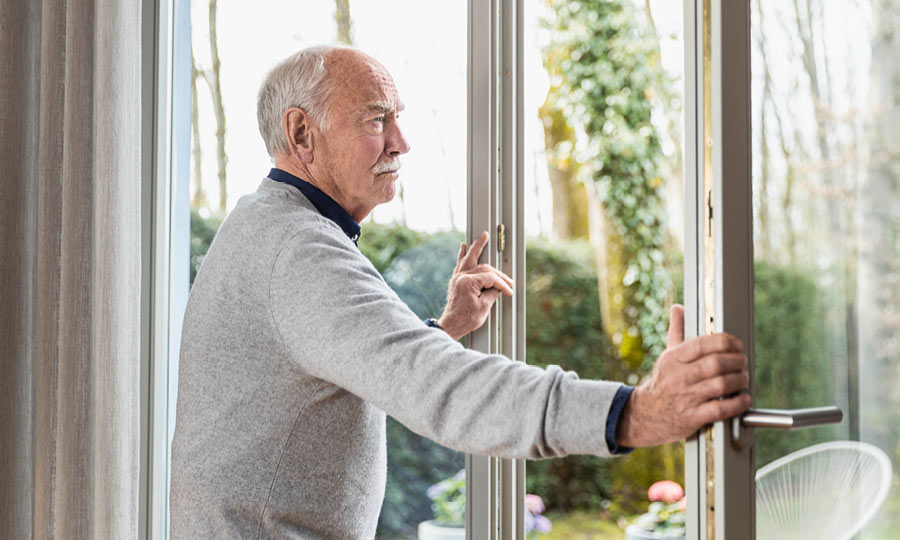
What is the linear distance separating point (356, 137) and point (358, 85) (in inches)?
3.7

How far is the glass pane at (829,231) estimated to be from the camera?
1084 millimetres

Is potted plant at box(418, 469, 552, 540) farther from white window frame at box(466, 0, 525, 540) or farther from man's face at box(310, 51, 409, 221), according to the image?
man's face at box(310, 51, 409, 221)

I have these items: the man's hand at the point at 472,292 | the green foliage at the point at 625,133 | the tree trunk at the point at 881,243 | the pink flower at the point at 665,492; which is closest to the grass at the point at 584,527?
the pink flower at the point at 665,492

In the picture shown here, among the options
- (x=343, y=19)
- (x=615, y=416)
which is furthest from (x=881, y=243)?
(x=343, y=19)

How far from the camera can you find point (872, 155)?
1097 mm

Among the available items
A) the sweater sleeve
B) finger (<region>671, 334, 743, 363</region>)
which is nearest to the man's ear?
the sweater sleeve

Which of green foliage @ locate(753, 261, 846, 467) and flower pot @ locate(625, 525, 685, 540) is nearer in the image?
green foliage @ locate(753, 261, 846, 467)

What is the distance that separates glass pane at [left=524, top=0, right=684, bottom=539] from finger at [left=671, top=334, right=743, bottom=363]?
0.82m

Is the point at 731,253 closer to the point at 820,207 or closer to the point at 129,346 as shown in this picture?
the point at 820,207

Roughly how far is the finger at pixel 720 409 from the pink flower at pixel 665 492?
0.87 m

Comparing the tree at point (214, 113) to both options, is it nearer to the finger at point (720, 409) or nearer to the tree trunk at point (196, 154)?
the tree trunk at point (196, 154)

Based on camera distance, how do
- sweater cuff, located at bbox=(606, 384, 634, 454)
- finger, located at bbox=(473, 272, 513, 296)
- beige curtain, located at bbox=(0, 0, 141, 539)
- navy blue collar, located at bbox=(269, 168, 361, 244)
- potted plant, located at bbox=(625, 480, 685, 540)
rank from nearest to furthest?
1. sweater cuff, located at bbox=(606, 384, 634, 454)
2. navy blue collar, located at bbox=(269, 168, 361, 244)
3. finger, located at bbox=(473, 272, 513, 296)
4. potted plant, located at bbox=(625, 480, 685, 540)
5. beige curtain, located at bbox=(0, 0, 141, 539)

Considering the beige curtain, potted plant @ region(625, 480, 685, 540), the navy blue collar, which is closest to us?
the navy blue collar

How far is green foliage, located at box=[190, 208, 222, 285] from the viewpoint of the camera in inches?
83.7
